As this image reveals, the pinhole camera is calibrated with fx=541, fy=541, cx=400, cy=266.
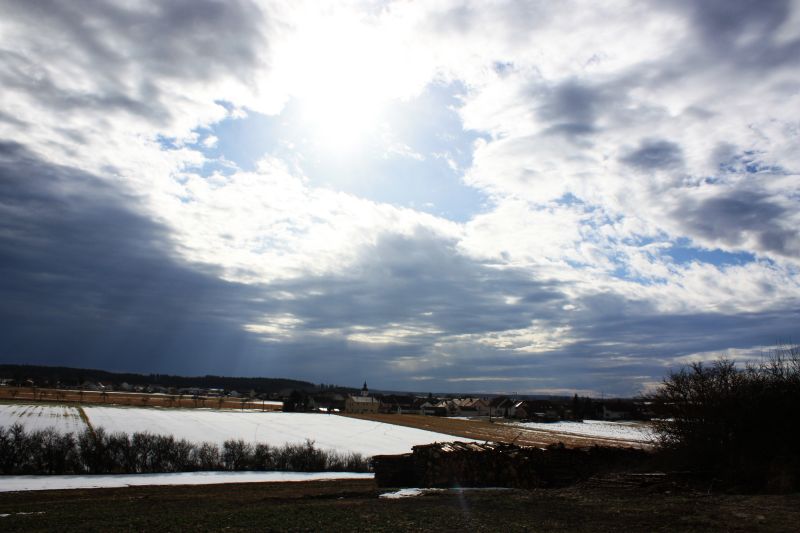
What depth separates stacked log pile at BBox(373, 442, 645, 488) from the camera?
915 inches

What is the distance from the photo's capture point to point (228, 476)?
109ft

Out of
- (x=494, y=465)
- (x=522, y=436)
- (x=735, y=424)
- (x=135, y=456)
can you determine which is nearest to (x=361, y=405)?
(x=522, y=436)

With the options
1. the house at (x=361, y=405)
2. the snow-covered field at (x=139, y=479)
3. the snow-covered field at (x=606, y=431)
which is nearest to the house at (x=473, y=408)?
the house at (x=361, y=405)

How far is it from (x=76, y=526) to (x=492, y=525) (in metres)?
10.5

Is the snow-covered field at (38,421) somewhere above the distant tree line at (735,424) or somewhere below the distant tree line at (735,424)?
below

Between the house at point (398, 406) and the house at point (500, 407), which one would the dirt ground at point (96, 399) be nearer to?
the house at point (398, 406)

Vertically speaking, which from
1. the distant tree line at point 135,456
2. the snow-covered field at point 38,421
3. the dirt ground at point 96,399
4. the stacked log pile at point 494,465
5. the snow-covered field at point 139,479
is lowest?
the dirt ground at point 96,399

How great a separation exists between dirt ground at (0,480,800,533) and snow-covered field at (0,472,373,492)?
8475 millimetres

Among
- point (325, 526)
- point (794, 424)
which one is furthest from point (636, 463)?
point (325, 526)

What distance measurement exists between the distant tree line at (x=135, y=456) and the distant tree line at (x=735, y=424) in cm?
2296

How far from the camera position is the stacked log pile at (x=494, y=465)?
915 inches

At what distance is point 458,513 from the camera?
13969mm

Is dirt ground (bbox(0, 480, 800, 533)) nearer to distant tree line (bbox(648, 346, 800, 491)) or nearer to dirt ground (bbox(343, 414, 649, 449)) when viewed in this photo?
distant tree line (bbox(648, 346, 800, 491))

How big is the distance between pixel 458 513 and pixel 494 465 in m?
10.9
